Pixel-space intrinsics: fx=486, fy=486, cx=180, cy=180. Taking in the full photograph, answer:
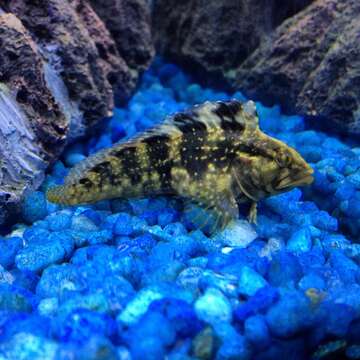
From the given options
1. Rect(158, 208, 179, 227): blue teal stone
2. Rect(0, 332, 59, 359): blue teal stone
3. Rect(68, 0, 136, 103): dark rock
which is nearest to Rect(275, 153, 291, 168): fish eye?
Rect(158, 208, 179, 227): blue teal stone

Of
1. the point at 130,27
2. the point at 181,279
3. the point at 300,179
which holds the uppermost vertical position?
the point at 130,27

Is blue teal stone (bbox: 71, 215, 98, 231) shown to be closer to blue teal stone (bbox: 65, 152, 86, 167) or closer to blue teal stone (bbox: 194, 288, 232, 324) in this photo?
blue teal stone (bbox: 65, 152, 86, 167)

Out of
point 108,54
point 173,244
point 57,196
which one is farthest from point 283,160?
point 108,54

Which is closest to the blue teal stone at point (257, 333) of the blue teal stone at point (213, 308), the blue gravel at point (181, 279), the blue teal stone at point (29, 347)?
the blue gravel at point (181, 279)

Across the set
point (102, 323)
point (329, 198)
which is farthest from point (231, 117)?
point (102, 323)

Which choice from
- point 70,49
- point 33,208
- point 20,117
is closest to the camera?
point 33,208

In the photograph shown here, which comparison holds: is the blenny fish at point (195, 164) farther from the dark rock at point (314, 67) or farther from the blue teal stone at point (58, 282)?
the dark rock at point (314, 67)

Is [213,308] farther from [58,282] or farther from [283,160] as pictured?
[283,160]
